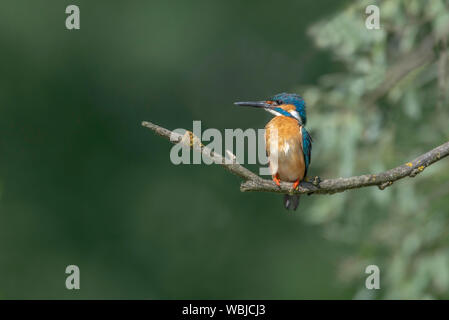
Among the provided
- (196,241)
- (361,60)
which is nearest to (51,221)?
(196,241)

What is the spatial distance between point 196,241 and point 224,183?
3.47 ft

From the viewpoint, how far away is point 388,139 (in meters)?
5.65

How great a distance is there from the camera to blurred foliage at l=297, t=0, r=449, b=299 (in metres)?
5.16

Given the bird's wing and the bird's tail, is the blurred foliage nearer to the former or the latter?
the bird's tail

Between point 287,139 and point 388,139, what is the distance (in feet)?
6.10

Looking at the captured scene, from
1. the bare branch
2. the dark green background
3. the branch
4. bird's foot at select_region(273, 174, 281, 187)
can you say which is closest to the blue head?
bird's foot at select_region(273, 174, 281, 187)

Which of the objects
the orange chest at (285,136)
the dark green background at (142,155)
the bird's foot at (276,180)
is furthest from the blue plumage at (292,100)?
the dark green background at (142,155)

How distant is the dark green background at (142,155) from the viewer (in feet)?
35.2

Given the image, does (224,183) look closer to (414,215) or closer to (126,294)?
(126,294)

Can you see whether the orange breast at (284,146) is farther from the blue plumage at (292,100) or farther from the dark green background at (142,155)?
the dark green background at (142,155)

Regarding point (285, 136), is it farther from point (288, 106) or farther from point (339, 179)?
point (339, 179)

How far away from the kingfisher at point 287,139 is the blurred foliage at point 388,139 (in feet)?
3.96

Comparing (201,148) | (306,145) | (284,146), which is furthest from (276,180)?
(201,148)

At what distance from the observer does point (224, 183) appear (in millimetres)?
11766
